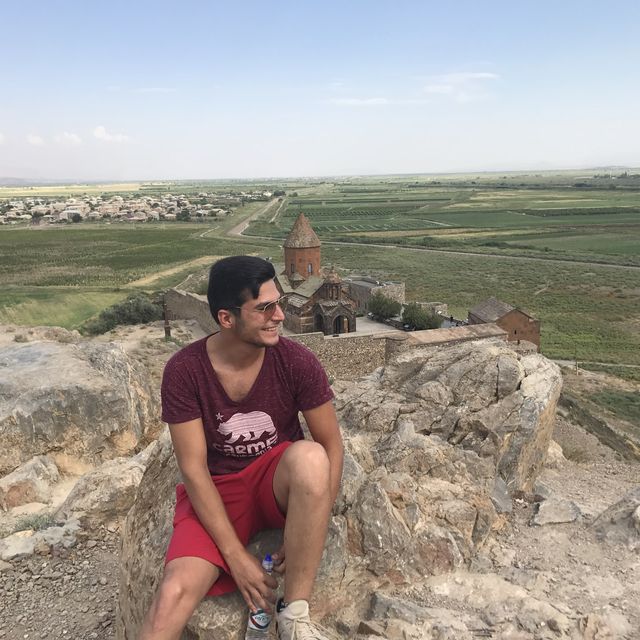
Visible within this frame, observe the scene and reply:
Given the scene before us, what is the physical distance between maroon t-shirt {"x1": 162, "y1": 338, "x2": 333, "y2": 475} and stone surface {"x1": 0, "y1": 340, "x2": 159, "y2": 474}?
6639mm

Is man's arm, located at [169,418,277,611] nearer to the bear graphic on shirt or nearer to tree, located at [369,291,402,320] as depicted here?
the bear graphic on shirt

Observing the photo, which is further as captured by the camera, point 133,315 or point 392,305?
point 133,315

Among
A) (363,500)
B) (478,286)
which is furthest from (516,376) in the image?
(478,286)

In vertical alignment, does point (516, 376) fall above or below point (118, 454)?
above

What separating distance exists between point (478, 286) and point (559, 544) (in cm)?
4390

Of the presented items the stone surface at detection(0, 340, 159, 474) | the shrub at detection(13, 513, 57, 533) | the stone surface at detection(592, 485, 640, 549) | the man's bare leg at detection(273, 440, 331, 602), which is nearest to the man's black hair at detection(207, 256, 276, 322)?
the man's bare leg at detection(273, 440, 331, 602)

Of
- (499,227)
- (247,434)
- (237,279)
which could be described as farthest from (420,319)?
(499,227)

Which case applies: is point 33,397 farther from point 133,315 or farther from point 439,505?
point 133,315

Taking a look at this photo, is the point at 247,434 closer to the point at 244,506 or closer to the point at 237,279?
the point at 244,506

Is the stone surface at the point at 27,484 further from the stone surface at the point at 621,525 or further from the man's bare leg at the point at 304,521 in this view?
the stone surface at the point at 621,525

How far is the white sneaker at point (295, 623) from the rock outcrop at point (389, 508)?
0.93 ft

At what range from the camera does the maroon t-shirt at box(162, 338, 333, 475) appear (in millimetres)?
3322

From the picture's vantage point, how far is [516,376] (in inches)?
387

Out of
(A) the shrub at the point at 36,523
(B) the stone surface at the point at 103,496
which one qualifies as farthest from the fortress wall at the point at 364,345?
(A) the shrub at the point at 36,523
